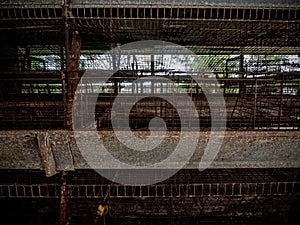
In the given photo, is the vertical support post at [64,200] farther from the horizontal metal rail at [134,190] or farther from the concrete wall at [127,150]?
the concrete wall at [127,150]

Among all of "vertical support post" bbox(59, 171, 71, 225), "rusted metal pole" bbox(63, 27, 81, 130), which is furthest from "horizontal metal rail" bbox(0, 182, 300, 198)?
"rusted metal pole" bbox(63, 27, 81, 130)

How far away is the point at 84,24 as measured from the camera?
250 cm

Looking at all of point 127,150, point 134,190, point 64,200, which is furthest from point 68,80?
point 134,190

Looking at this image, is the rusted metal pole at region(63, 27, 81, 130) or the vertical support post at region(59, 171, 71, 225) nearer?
the rusted metal pole at region(63, 27, 81, 130)

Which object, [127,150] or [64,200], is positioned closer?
[127,150]

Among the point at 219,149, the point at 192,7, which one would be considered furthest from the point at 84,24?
the point at 219,149

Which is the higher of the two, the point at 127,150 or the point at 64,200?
the point at 127,150

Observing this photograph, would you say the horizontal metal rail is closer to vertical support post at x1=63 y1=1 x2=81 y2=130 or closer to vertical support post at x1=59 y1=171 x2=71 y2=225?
vertical support post at x1=59 y1=171 x2=71 y2=225

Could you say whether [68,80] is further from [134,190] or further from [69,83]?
[134,190]

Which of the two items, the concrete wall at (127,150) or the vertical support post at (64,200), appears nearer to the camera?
the concrete wall at (127,150)

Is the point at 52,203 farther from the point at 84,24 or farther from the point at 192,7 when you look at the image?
the point at 192,7

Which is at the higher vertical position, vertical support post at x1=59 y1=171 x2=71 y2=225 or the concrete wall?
the concrete wall

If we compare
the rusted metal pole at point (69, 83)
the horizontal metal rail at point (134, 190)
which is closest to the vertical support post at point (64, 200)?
the horizontal metal rail at point (134, 190)

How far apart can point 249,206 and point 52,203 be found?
2996mm
